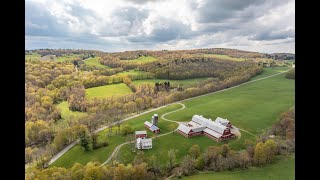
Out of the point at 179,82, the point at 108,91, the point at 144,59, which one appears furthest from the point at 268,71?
the point at 108,91

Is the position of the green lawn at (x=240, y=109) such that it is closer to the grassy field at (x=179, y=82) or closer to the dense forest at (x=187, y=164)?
the dense forest at (x=187, y=164)

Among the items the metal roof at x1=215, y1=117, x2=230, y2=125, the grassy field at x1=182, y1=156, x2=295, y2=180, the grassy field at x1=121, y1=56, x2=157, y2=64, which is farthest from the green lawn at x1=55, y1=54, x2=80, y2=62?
the grassy field at x1=182, y1=156, x2=295, y2=180

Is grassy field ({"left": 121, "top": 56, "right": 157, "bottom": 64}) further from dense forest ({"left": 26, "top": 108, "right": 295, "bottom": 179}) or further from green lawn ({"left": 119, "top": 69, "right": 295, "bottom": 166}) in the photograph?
dense forest ({"left": 26, "top": 108, "right": 295, "bottom": 179})

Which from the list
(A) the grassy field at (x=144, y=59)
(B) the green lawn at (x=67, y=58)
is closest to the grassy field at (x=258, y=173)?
(A) the grassy field at (x=144, y=59)
